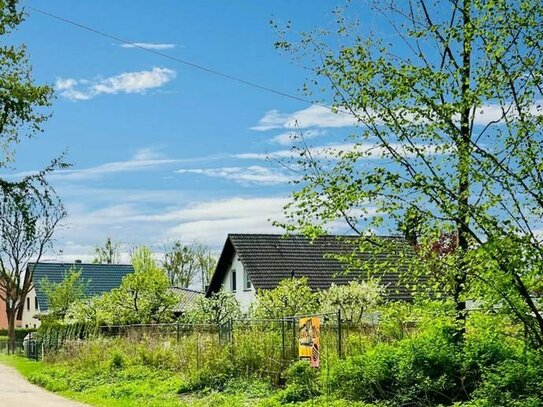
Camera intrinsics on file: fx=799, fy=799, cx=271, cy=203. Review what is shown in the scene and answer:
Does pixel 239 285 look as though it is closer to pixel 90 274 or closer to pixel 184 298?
pixel 184 298

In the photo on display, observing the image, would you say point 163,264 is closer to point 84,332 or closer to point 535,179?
point 84,332

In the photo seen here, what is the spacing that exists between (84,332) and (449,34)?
26.4m

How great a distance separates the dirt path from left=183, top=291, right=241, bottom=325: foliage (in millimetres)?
6430

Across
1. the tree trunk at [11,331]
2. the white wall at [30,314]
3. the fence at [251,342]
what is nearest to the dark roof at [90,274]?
the tree trunk at [11,331]

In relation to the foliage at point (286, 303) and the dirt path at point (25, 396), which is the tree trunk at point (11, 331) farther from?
the foliage at point (286, 303)

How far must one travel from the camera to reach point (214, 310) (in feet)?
102

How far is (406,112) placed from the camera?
438 inches

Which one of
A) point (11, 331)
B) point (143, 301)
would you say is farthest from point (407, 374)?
point (11, 331)

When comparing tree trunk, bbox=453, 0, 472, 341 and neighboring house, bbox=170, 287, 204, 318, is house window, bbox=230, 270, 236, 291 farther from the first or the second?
tree trunk, bbox=453, 0, 472, 341

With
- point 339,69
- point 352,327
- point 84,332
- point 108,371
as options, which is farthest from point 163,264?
point 339,69

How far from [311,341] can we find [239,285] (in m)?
26.8

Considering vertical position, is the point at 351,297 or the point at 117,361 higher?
the point at 351,297

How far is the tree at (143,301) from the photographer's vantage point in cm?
3553

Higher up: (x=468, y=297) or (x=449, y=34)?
(x=449, y=34)
